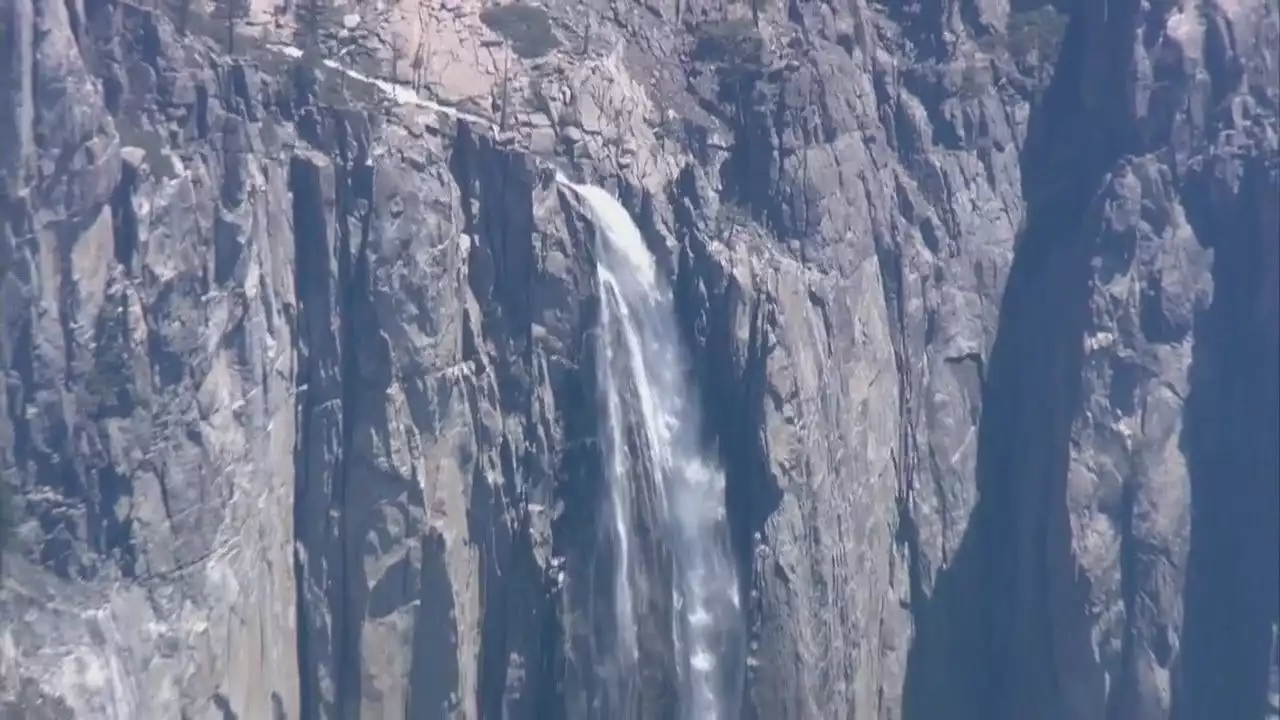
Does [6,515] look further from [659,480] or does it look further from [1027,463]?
[1027,463]

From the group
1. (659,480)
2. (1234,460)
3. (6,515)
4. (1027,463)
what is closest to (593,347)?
(659,480)

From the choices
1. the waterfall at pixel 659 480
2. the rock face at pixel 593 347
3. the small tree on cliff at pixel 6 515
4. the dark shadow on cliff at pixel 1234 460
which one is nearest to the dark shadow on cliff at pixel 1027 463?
the rock face at pixel 593 347

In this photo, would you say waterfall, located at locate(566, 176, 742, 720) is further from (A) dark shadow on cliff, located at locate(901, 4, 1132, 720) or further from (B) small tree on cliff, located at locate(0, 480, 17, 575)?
(B) small tree on cliff, located at locate(0, 480, 17, 575)

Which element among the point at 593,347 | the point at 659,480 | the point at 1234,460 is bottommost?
the point at 659,480

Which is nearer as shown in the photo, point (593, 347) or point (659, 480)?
point (593, 347)

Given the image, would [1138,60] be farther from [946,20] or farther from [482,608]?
[482,608]

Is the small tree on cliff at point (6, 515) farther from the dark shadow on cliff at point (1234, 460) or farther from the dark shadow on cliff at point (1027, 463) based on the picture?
the dark shadow on cliff at point (1234, 460)
